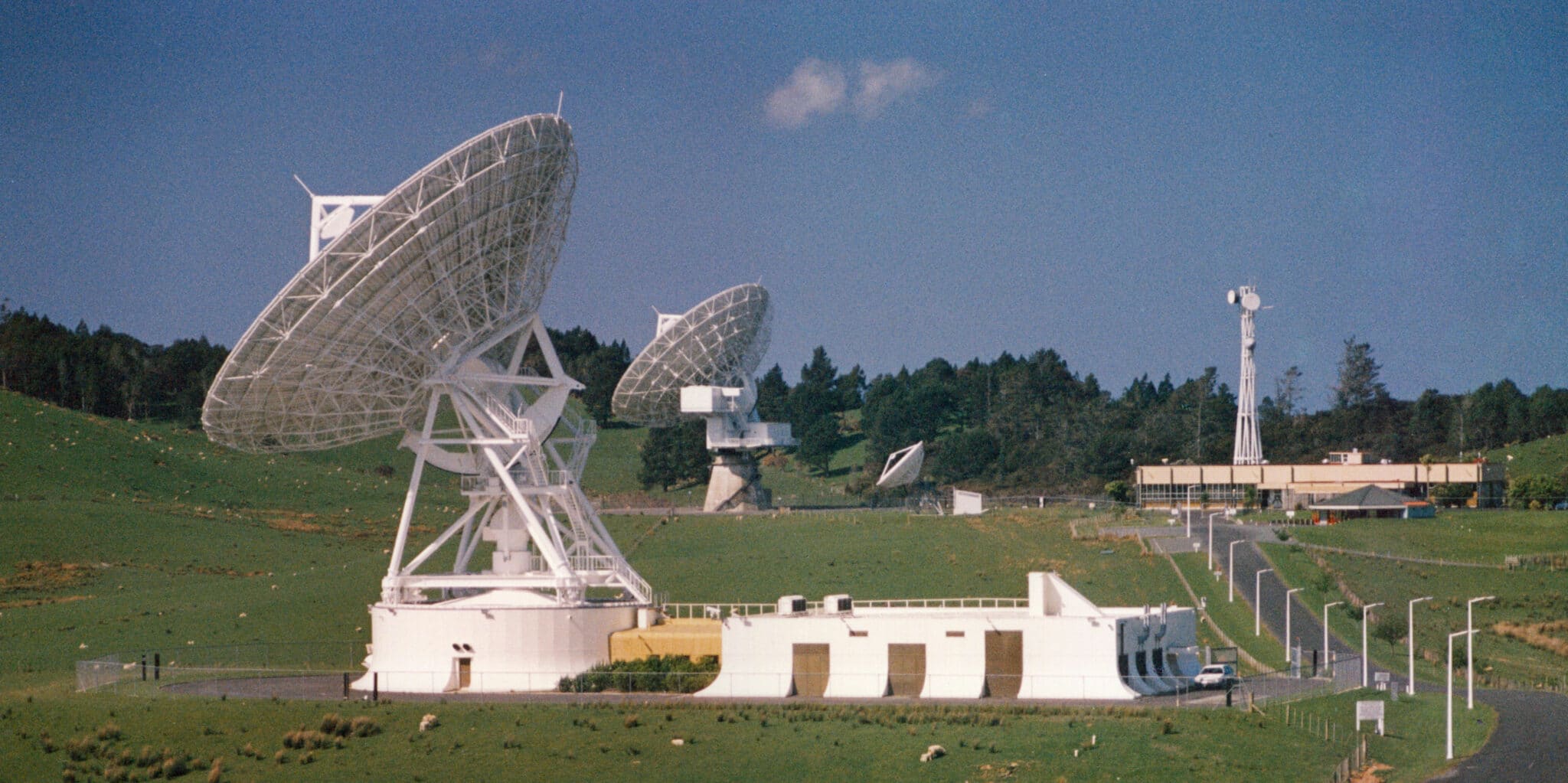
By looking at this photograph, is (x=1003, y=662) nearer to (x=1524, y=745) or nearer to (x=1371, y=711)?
(x=1371, y=711)

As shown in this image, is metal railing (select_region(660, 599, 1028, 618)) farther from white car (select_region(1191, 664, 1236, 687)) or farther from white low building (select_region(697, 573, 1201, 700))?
white low building (select_region(697, 573, 1201, 700))

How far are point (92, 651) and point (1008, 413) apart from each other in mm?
119303

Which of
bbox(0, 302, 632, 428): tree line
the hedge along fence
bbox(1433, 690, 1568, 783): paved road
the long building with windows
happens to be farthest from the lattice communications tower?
bbox(0, 302, 632, 428): tree line

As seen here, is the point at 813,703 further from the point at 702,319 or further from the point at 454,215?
the point at 702,319

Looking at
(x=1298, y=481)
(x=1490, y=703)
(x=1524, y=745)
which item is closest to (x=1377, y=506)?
(x=1298, y=481)

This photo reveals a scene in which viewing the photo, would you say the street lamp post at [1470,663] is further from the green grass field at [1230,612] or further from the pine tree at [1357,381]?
the pine tree at [1357,381]

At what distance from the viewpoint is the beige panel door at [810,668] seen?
5378 centimetres

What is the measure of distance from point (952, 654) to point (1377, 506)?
56320mm

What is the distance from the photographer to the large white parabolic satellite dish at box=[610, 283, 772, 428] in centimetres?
10300

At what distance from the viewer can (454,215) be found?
171 feet

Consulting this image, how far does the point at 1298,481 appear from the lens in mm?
114438

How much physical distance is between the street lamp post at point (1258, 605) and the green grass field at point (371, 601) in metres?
2.98

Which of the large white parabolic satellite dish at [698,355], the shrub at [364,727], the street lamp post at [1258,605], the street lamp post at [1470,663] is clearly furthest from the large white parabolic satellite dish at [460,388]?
the large white parabolic satellite dish at [698,355]

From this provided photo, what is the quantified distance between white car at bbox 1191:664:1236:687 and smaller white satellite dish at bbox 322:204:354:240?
28884 millimetres
